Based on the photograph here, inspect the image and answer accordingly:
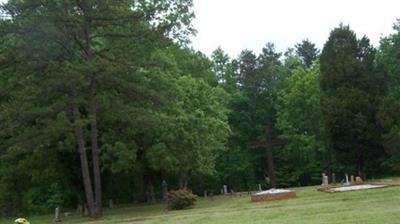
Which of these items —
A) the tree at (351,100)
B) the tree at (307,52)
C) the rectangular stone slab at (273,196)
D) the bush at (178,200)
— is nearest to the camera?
the rectangular stone slab at (273,196)

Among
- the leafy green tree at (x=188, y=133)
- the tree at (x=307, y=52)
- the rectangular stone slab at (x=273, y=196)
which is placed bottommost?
the rectangular stone slab at (x=273, y=196)

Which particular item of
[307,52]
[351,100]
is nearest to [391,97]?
[351,100]

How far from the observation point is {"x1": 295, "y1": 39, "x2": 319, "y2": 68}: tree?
284 feet

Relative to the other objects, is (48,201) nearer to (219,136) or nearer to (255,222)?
(219,136)

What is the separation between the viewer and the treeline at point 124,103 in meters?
29.6

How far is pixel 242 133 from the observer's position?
62.8 meters

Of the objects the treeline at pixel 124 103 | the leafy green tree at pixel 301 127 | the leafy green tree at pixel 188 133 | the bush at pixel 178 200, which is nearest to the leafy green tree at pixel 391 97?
the treeline at pixel 124 103

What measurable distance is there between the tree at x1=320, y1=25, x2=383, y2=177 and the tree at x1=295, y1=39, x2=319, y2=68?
38.4 m

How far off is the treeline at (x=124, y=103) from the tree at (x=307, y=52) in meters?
30.0

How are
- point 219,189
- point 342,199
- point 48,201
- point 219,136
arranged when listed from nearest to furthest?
point 342,199, point 219,136, point 48,201, point 219,189

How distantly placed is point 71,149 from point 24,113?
15.7ft

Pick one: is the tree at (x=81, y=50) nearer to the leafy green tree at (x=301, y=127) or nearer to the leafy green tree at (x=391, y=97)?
the leafy green tree at (x=391, y=97)

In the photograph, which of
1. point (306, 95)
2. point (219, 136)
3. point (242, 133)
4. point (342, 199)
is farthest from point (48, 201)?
point (342, 199)

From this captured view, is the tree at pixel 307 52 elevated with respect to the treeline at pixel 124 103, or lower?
elevated
